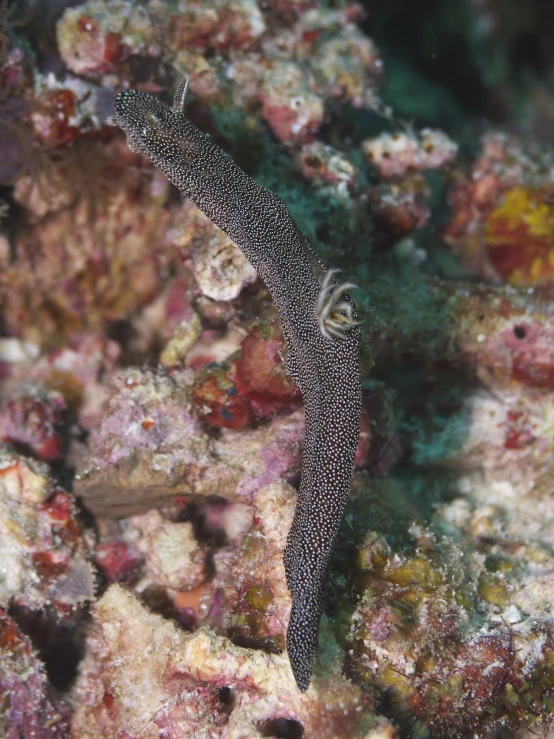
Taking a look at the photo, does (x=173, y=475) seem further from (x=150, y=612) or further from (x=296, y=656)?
(x=296, y=656)

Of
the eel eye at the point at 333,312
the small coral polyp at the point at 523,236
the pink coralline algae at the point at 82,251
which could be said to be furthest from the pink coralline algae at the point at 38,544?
the small coral polyp at the point at 523,236

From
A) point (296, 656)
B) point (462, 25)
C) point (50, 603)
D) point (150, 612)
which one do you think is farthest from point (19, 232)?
point (462, 25)

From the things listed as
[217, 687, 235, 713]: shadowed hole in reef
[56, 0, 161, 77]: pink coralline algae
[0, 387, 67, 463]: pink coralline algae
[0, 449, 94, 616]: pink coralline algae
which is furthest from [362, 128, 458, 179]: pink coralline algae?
[217, 687, 235, 713]: shadowed hole in reef

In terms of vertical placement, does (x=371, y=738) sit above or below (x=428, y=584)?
below

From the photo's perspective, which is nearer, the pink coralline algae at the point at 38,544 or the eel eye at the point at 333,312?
the eel eye at the point at 333,312

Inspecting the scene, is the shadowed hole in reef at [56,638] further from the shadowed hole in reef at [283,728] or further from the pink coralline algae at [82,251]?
the pink coralline algae at [82,251]

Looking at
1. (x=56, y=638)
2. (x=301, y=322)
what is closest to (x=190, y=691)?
(x=56, y=638)
